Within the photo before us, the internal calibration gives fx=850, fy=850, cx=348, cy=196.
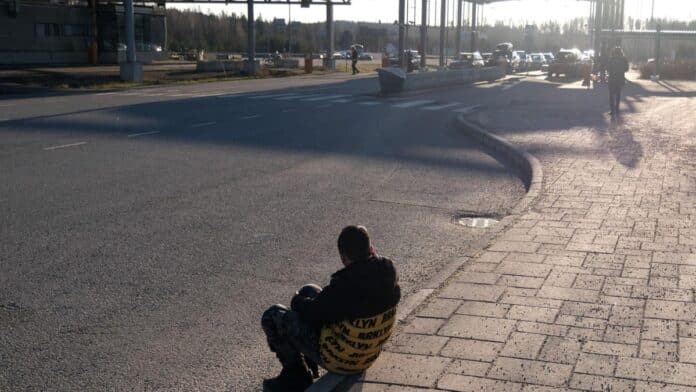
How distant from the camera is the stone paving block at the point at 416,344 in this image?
17.3 ft

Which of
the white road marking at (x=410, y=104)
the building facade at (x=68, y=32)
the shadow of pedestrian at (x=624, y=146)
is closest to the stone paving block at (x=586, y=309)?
the shadow of pedestrian at (x=624, y=146)

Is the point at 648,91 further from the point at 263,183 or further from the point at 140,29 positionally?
the point at 140,29

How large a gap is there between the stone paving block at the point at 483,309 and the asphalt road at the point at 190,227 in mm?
1138

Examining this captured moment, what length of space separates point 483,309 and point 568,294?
0.78m

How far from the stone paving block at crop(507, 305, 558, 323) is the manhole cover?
3.41 m

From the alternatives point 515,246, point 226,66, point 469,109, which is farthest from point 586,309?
point 226,66

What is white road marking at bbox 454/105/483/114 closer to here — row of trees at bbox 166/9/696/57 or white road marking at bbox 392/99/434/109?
white road marking at bbox 392/99/434/109

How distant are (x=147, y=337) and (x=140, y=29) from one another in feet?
190

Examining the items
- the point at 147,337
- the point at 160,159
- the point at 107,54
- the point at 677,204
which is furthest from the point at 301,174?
the point at 107,54

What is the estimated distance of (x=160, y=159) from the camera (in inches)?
546

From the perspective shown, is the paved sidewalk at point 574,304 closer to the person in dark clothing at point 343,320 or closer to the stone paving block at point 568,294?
the stone paving block at point 568,294

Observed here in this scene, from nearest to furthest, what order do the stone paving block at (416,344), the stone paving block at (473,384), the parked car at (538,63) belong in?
the stone paving block at (473,384) < the stone paving block at (416,344) < the parked car at (538,63)

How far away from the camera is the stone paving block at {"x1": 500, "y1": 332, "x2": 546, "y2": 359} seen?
5184 mm

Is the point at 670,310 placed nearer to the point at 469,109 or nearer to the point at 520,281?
the point at 520,281
